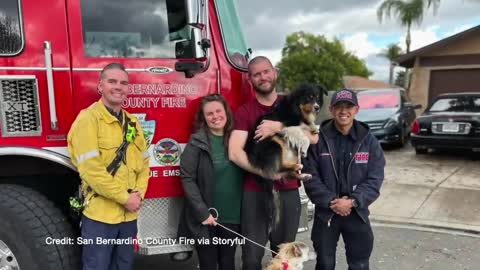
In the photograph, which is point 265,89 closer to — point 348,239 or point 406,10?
point 348,239

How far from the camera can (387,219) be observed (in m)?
5.89

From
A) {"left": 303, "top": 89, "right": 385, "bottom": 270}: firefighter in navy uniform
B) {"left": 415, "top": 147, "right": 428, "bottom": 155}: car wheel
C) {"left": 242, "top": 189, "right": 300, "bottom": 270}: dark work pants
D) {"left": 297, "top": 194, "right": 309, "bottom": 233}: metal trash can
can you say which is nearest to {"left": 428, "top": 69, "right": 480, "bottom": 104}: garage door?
{"left": 415, "top": 147, "right": 428, "bottom": 155}: car wheel

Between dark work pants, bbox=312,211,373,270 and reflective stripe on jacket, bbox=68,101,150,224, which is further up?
reflective stripe on jacket, bbox=68,101,150,224

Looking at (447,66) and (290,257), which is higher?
(447,66)

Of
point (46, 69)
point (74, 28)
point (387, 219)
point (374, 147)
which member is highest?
point (74, 28)

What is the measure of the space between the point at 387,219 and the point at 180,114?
387cm

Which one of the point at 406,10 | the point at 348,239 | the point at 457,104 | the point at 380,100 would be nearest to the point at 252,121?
the point at 348,239

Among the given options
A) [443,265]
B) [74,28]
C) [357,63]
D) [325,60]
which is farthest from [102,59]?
[357,63]

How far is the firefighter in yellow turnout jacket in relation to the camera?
Answer: 2.56 meters

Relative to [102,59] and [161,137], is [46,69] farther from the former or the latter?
[161,137]

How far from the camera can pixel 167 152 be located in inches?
125

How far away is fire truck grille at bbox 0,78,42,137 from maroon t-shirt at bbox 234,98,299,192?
1.32m

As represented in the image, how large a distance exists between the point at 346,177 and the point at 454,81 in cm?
1599

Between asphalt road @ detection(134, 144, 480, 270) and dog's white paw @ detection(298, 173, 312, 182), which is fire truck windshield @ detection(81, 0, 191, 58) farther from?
asphalt road @ detection(134, 144, 480, 270)
